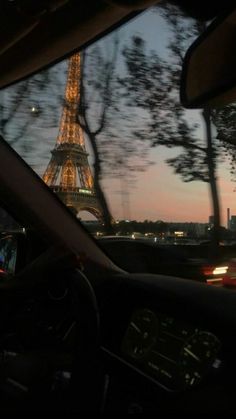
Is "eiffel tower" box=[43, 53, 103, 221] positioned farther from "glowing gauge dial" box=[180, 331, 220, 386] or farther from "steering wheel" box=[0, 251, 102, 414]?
"glowing gauge dial" box=[180, 331, 220, 386]

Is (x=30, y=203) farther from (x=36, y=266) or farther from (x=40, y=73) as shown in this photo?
(x=40, y=73)

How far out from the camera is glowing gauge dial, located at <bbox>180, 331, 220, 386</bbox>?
6.32ft

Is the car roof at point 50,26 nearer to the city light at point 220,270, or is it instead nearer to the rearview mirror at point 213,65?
the rearview mirror at point 213,65

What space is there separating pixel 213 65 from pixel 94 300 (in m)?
0.99

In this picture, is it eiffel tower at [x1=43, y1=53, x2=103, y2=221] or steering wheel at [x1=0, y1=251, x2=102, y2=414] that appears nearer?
steering wheel at [x1=0, y1=251, x2=102, y2=414]

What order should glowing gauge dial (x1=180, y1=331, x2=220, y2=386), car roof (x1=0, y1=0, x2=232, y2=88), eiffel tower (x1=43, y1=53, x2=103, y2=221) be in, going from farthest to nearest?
eiffel tower (x1=43, y1=53, x2=103, y2=221) < car roof (x1=0, y1=0, x2=232, y2=88) < glowing gauge dial (x1=180, y1=331, x2=220, y2=386)

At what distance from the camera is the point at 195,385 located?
190 centimetres

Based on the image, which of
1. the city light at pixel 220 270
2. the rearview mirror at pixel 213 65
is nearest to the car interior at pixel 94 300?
the rearview mirror at pixel 213 65

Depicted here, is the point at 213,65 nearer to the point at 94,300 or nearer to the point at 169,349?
the point at 94,300

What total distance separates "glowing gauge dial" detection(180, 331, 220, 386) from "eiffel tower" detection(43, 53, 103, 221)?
1063mm

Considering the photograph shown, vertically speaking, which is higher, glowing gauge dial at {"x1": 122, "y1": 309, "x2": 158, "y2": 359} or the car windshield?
the car windshield

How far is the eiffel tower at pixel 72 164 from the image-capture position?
2848 mm

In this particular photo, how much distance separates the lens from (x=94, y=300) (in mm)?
2053

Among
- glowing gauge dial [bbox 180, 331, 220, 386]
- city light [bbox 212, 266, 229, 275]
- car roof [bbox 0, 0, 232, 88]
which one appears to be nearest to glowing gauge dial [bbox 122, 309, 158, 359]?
glowing gauge dial [bbox 180, 331, 220, 386]
